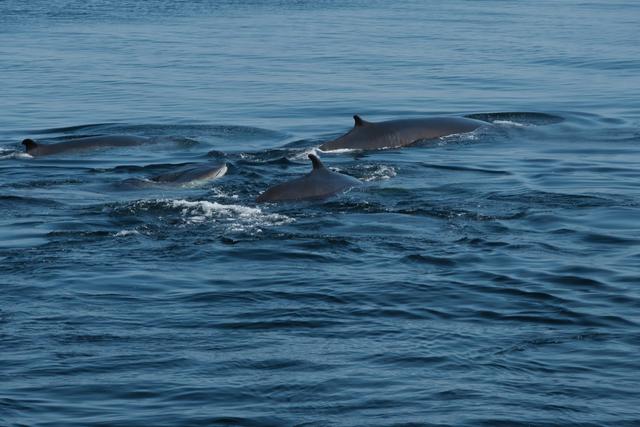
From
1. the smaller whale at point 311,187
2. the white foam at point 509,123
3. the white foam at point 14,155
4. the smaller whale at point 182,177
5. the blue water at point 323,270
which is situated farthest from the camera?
the white foam at point 509,123

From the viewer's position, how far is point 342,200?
14289mm

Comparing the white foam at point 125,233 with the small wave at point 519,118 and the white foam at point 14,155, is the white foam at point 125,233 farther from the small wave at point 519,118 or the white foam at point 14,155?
the small wave at point 519,118

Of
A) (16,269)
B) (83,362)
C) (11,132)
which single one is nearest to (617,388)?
(83,362)

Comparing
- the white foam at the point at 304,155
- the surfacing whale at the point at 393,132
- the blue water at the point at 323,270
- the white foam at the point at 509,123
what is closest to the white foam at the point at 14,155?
the blue water at the point at 323,270

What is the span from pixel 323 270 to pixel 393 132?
724 cm

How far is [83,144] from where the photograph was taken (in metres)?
18.9

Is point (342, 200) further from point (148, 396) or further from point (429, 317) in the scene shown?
point (148, 396)

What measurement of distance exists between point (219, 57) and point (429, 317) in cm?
2263

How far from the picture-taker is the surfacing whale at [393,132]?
18.5 meters

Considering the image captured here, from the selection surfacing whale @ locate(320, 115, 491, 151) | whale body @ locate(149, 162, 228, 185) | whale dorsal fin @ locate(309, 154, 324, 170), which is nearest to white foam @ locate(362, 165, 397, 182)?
whale dorsal fin @ locate(309, 154, 324, 170)

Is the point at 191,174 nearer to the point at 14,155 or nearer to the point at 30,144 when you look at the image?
the point at 30,144

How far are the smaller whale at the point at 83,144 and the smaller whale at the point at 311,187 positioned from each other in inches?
196

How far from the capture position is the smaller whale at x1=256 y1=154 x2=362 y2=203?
46.9 ft

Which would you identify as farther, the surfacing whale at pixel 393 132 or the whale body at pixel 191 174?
the surfacing whale at pixel 393 132
